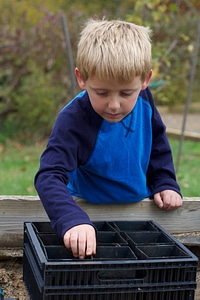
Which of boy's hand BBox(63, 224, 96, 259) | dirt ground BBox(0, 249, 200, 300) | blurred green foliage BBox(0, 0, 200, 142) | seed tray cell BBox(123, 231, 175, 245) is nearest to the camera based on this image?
boy's hand BBox(63, 224, 96, 259)

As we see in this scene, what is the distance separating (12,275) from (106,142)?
851 mm

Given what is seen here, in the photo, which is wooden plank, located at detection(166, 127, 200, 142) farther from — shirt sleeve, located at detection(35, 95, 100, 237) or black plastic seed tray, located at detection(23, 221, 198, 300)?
black plastic seed tray, located at detection(23, 221, 198, 300)

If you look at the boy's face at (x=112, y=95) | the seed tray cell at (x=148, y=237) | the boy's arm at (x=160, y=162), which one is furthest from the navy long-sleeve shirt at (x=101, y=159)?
the seed tray cell at (x=148, y=237)

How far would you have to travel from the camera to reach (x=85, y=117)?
8.95 feet

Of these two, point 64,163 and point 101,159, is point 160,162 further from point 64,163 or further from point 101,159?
point 64,163

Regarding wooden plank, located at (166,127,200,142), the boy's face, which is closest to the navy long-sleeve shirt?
the boy's face

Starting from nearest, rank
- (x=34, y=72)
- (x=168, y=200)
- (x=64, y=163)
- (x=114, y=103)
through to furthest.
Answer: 1. (x=114, y=103)
2. (x=64, y=163)
3. (x=168, y=200)
4. (x=34, y=72)

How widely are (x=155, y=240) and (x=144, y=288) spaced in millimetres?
447

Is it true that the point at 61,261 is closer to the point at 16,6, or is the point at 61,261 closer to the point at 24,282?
the point at 24,282

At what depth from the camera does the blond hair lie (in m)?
2.45

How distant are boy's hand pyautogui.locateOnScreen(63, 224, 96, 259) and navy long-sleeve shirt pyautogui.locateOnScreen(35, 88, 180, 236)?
93mm

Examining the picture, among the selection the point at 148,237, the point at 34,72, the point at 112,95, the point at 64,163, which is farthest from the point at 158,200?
the point at 34,72

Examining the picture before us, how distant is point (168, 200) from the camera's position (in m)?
2.98

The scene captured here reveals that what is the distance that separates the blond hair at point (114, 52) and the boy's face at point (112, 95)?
0.03 m
